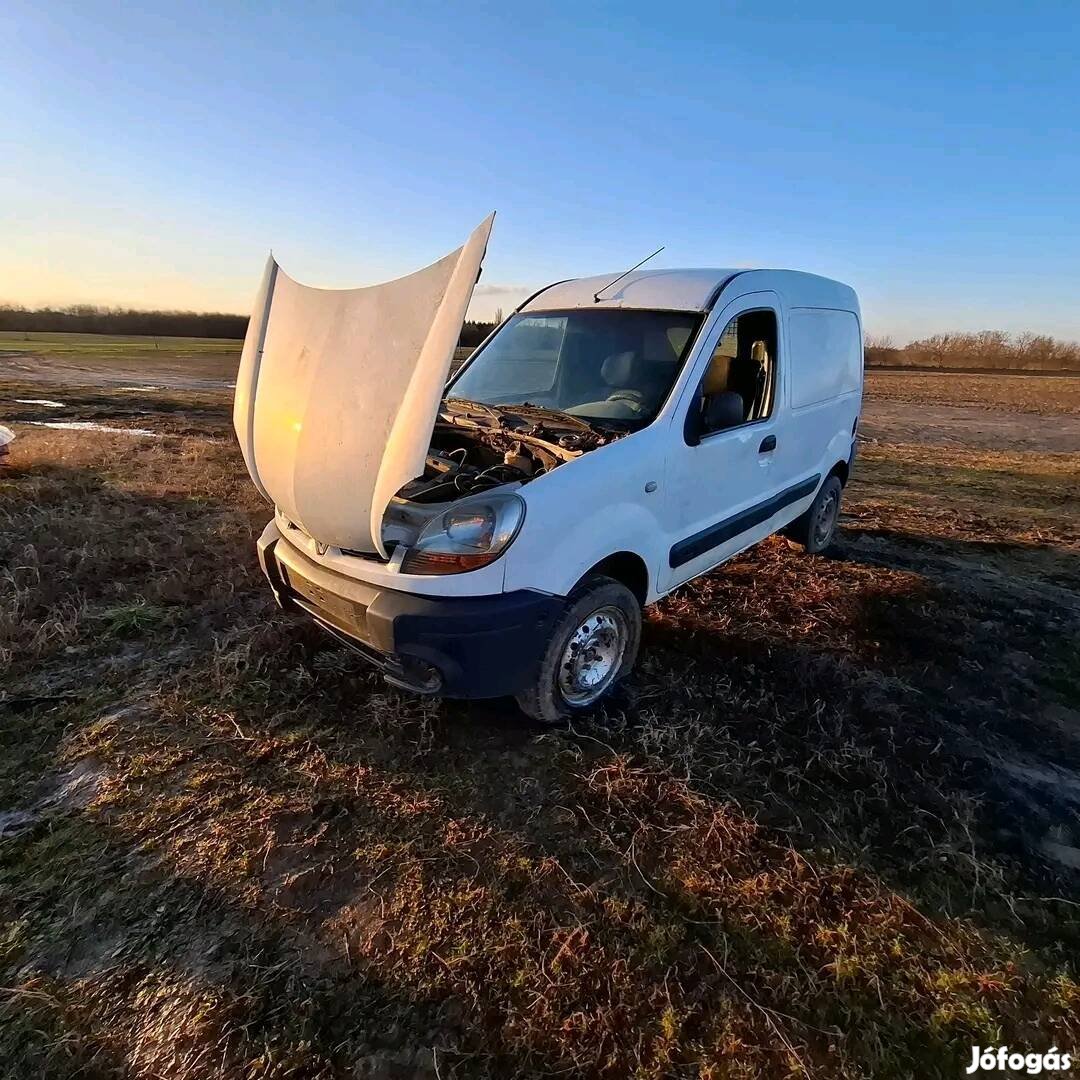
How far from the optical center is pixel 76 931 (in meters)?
1.89

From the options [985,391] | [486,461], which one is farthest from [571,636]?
[985,391]

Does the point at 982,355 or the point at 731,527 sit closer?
the point at 731,527

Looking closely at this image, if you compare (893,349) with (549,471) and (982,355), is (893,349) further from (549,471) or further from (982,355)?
(549,471)

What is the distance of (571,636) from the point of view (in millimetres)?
2623

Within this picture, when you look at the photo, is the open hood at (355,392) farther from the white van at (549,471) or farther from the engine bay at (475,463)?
the engine bay at (475,463)

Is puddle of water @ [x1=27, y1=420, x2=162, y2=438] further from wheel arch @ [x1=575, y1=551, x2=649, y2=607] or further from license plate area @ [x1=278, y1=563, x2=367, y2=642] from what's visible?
wheel arch @ [x1=575, y1=551, x2=649, y2=607]

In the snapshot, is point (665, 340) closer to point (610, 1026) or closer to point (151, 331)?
point (610, 1026)

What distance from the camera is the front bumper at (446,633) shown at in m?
2.30

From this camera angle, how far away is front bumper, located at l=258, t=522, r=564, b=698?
7.54 feet

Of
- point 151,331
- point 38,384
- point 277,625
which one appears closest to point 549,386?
point 277,625

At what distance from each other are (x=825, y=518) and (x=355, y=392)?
410 centimetres

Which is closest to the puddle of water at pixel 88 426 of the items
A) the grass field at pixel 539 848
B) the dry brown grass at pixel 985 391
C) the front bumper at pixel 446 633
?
the grass field at pixel 539 848

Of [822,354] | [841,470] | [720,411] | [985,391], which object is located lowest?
[841,470]

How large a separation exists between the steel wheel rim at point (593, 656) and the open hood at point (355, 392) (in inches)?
36.4
